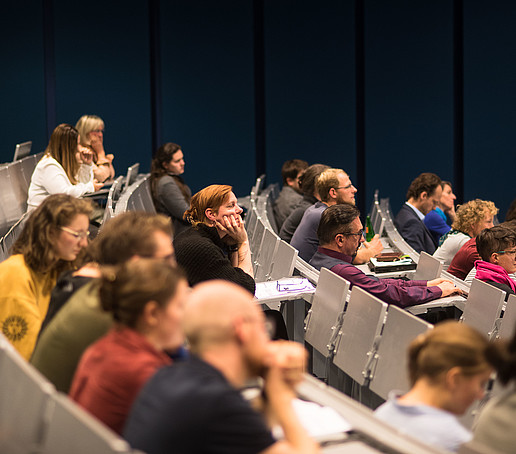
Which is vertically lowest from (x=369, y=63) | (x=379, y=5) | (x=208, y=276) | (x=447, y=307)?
(x=447, y=307)

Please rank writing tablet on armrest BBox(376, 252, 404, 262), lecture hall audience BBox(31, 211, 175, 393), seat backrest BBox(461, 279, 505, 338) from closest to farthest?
1. lecture hall audience BBox(31, 211, 175, 393)
2. seat backrest BBox(461, 279, 505, 338)
3. writing tablet on armrest BBox(376, 252, 404, 262)

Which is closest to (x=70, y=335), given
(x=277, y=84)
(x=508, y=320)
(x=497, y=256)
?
(x=508, y=320)

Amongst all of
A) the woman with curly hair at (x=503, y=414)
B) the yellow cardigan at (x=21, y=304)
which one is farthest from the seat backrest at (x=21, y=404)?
the woman with curly hair at (x=503, y=414)

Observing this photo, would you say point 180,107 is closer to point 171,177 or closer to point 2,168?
point 171,177

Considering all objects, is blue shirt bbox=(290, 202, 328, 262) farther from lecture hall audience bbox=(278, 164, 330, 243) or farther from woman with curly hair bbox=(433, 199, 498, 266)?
woman with curly hair bbox=(433, 199, 498, 266)

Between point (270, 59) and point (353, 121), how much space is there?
59.3 inches

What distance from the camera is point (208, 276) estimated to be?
11.9 ft

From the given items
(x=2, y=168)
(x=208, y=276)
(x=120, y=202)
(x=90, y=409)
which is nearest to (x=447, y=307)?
(x=208, y=276)

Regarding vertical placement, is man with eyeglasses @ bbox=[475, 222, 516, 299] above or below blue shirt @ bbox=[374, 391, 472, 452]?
below

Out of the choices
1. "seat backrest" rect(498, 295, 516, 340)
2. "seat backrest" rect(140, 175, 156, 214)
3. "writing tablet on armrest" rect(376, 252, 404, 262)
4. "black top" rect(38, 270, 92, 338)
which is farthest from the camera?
"seat backrest" rect(140, 175, 156, 214)

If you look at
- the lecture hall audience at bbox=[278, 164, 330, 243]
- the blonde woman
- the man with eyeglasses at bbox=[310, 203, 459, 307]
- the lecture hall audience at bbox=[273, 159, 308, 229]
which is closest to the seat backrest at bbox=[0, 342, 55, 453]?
the man with eyeglasses at bbox=[310, 203, 459, 307]

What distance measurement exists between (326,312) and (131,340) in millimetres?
1998

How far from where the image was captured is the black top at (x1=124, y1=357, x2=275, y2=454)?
1.52m

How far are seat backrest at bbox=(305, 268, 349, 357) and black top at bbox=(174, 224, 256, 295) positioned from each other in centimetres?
37
